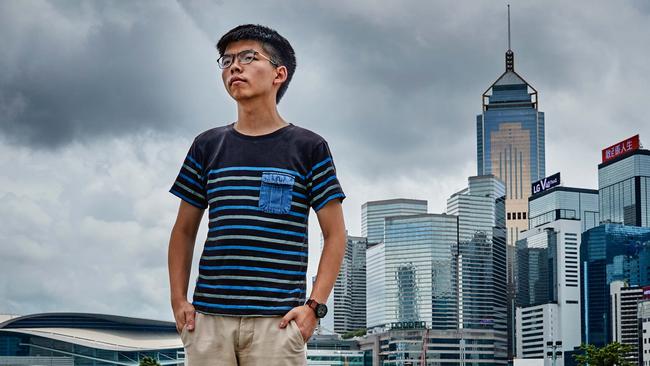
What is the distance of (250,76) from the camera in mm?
4992

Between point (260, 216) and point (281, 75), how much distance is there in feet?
2.37

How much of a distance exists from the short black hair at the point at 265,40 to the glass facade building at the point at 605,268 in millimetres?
189715

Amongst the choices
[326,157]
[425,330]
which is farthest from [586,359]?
[425,330]

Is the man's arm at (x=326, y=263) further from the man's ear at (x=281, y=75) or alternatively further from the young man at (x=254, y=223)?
the man's ear at (x=281, y=75)

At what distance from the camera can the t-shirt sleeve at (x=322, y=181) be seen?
16.1 feet

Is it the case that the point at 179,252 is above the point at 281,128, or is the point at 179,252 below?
below

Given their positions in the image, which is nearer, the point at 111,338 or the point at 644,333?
the point at 644,333

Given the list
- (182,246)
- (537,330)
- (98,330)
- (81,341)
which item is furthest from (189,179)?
(537,330)

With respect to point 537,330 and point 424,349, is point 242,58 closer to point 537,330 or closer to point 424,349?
point 424,349

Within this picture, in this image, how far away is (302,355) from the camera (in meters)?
4.81

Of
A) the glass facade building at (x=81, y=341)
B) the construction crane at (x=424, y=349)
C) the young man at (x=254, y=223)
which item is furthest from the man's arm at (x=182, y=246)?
the construction crane at (x=424, y=349)

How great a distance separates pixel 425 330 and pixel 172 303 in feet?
602

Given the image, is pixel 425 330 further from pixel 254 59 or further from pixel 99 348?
pixel 254 59

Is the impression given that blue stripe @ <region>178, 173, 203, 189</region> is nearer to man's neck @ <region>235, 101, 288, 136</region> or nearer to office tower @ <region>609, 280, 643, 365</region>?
man's neck @ <region>235, 101, 288, 136</region>
